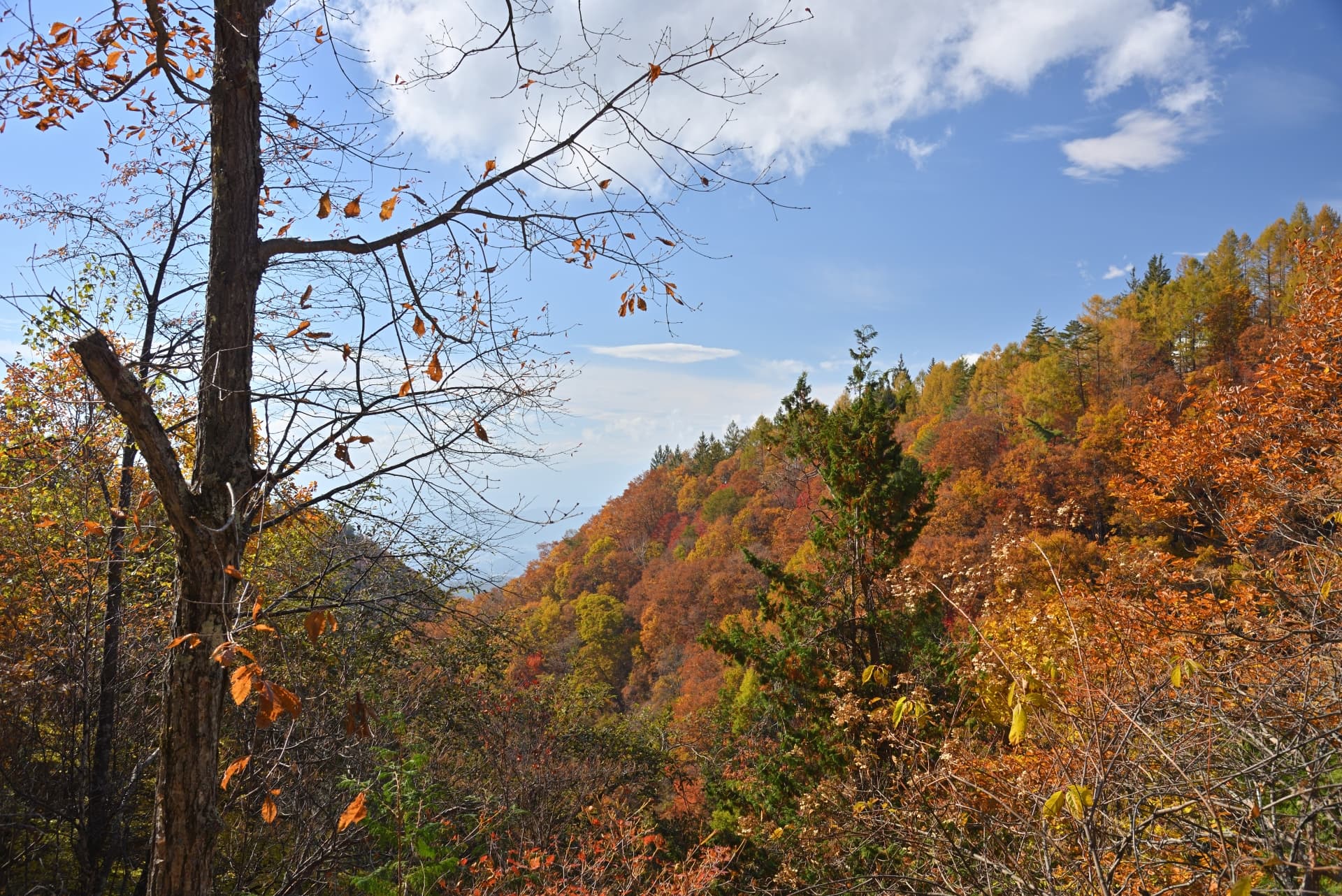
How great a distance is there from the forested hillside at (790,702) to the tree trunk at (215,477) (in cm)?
16

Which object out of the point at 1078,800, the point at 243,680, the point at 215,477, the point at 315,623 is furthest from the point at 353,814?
the point at 1078,800

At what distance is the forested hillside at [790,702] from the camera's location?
264 centimetres

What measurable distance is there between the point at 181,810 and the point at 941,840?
313cm

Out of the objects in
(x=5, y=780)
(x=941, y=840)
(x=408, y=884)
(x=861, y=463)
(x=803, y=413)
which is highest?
(x=803, y=413)

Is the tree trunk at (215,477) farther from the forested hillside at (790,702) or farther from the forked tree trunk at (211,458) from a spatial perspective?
the forested hillside at (790,702)

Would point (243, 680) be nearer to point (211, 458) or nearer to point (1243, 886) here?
point (211, 458)

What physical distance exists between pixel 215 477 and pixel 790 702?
8.00 meters

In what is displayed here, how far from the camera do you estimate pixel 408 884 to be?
178 inches

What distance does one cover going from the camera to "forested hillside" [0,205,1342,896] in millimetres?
2641

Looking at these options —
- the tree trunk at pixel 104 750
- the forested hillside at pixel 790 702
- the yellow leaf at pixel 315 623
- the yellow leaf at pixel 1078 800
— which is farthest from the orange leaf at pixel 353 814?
the tree trunk at pixel 104 750

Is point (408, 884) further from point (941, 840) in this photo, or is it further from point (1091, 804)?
point (1091, 804)

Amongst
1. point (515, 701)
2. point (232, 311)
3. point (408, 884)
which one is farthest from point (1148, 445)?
point (232, 311)

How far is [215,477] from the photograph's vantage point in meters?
2.52

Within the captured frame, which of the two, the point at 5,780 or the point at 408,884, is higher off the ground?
the point at 5,780
